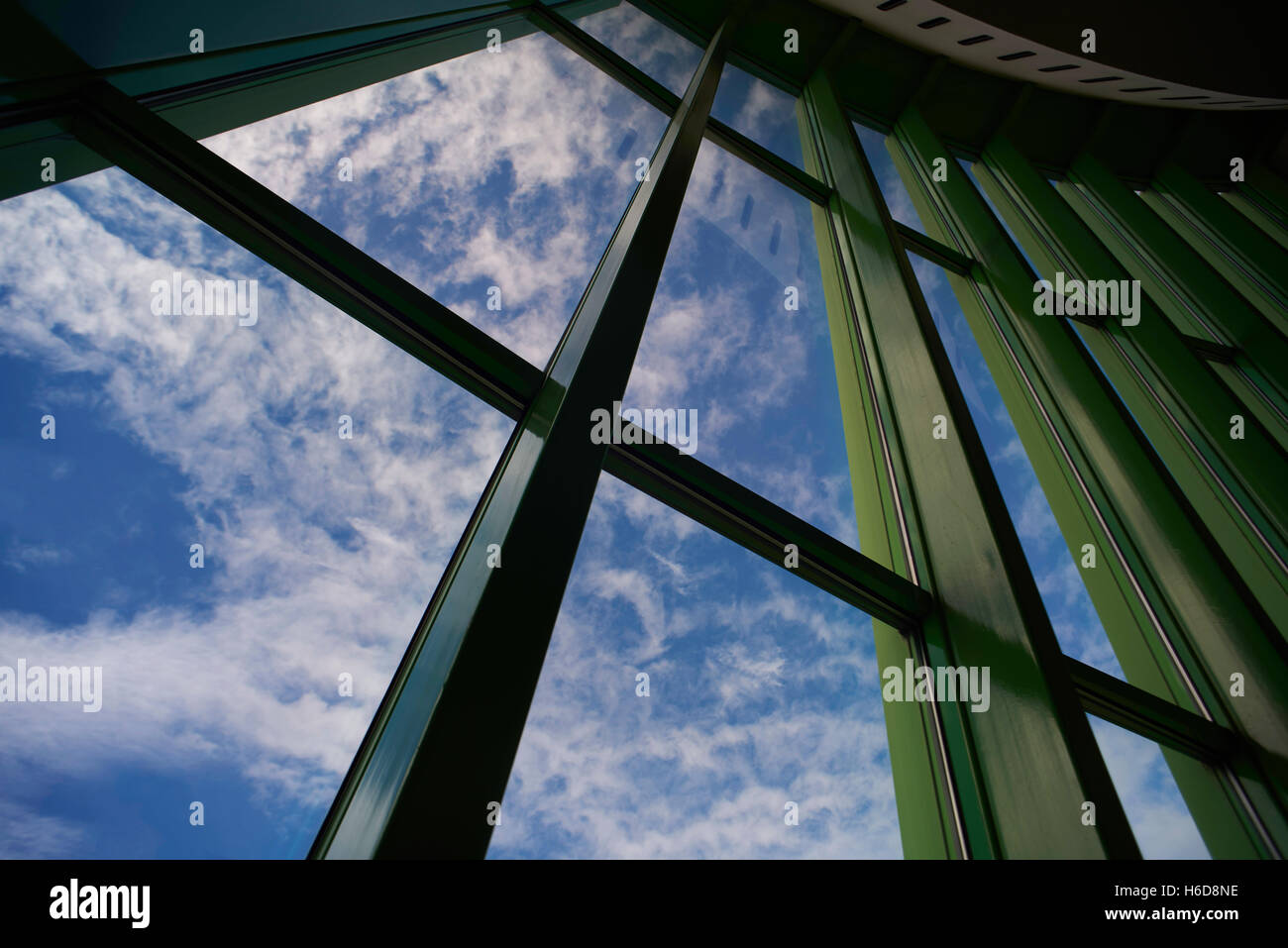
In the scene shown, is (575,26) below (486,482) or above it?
above

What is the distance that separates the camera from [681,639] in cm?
269

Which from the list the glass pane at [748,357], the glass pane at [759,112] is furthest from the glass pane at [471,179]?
the glass pane at [759,112]

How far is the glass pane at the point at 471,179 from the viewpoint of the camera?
288 cm

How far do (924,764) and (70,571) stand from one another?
292cm

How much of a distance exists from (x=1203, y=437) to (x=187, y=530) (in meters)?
6.17

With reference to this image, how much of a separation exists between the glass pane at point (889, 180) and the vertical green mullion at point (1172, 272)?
105 inches

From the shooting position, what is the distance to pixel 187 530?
6.09ft

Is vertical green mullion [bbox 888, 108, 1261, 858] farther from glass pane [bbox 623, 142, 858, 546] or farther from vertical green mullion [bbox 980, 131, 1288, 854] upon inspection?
glass pane [bbox 623, 142, 858, 546]

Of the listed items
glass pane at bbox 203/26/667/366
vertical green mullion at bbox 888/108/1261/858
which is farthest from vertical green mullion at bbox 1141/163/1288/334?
glass pane at bbox 203/26/667/366

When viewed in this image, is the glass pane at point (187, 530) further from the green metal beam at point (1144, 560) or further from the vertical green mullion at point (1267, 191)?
the vertical green mullion at point (1267, 191)

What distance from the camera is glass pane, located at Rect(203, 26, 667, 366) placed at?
288 centimetres

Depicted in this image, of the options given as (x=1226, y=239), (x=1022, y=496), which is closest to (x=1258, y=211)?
(x=1226, y=239)
